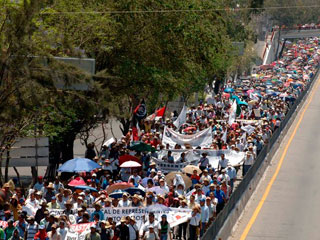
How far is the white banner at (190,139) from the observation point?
31938mm

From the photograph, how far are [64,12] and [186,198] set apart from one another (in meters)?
11.3

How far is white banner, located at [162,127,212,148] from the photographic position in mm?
Answer: 31938

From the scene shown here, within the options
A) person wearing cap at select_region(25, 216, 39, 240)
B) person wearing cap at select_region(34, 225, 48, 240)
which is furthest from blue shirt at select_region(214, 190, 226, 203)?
person wearing cap at select_region(34, 225, 48, 240)

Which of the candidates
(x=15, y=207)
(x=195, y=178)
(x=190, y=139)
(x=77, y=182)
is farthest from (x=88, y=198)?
(x=190, y=139)

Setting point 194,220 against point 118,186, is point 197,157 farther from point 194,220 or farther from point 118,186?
point 194,220

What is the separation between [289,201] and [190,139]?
4759mm

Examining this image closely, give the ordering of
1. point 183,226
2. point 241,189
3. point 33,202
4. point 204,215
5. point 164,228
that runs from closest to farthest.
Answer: point 164,228 → point 33,202 → point 204,215 → point 183,226 → point 241,189

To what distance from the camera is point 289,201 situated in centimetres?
2920

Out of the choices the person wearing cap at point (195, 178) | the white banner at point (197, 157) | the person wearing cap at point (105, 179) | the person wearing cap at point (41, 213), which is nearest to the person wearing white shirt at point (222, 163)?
the white banner at point (197, 157)

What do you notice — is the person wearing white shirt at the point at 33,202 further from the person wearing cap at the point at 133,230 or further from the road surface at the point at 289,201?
the road surface at the point at 289,201

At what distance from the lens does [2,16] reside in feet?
76.0

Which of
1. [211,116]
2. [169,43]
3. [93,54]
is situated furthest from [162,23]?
[211,116]

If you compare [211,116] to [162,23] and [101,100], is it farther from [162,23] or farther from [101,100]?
[101,100]

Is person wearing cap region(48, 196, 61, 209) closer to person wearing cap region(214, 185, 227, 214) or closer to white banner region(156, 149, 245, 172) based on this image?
person wearing cap region(214, 185, 227, 214)
